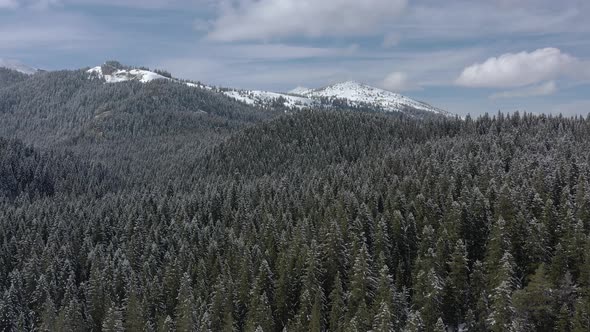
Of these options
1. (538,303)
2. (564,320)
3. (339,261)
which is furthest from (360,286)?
(564,320)

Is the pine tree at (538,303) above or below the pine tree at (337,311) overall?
above

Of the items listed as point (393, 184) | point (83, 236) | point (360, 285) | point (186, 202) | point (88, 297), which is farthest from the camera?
point (186, 202)

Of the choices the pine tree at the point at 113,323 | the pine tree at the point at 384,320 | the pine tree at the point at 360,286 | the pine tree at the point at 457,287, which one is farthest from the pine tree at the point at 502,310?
the pine tree at the point at 113,323

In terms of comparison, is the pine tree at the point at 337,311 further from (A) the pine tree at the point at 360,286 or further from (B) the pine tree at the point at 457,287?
(B) the pine tree at the point at 457,287

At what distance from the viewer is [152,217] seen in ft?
418

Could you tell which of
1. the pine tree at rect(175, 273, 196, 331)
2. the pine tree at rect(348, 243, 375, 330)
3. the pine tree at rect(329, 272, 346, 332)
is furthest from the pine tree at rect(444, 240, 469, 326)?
the pine tree at rect(175, 273, 196, 331)

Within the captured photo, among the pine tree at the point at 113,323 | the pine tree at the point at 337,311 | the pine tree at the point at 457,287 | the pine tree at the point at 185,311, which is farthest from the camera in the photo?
the pine tree at the point at 113,323

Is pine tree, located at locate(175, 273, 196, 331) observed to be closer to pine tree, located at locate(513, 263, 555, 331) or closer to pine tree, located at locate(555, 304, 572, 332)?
pine tree, located at locate(513, 263, 555, 331)

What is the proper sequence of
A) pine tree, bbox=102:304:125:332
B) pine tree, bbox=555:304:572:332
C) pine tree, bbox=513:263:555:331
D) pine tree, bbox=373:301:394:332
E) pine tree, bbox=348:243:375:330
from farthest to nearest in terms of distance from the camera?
pine tree, bbox=102:304:125:332 → pine tree, bbox=348:243:375:330 → pine tree, bbox=513:263:555:331 → pine tree, bbox=555:304:572:332 → pine tree, bbox=373:301:394:332

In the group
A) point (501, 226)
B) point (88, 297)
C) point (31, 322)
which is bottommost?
point (31, 322)

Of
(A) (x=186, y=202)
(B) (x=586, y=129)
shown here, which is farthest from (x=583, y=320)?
(B) (x=586, y=129)

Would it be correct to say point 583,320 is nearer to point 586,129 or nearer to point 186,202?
point 186,202

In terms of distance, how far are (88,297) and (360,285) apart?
169 ft

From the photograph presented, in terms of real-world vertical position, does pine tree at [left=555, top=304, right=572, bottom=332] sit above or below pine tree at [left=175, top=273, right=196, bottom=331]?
above
